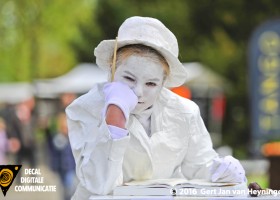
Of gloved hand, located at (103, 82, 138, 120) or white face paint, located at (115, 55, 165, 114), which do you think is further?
white face paint, located at (115, 55, 165, 114)

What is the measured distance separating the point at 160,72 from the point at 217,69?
2051 centimetres

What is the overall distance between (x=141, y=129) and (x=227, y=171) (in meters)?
0.32

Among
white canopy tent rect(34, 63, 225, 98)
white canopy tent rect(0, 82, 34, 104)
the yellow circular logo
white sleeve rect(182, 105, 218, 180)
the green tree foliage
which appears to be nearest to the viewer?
white sleeve rect(182, 105, 218, 180)

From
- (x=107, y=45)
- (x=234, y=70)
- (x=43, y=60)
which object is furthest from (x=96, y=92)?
(x=43, y=60)

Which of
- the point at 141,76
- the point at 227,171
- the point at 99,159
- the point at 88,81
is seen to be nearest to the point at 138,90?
the point at 141,76

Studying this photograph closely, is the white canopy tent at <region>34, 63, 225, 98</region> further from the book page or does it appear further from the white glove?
the white glove

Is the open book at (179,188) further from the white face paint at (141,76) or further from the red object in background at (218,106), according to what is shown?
the red object in background at (218,106)

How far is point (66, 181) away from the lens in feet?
38.3

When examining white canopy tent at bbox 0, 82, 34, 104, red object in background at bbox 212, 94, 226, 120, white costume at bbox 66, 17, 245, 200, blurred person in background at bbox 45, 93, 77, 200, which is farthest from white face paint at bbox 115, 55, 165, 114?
white canopy tent at bbox 0, 82, 34, 104

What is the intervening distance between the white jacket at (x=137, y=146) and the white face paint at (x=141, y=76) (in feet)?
0.34

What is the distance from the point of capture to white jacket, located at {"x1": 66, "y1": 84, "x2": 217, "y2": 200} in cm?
321

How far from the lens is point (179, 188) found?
126 inches

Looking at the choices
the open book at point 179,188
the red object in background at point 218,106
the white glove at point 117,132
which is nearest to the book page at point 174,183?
the open book at point 179,188

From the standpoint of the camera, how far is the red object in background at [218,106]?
24.5 m
